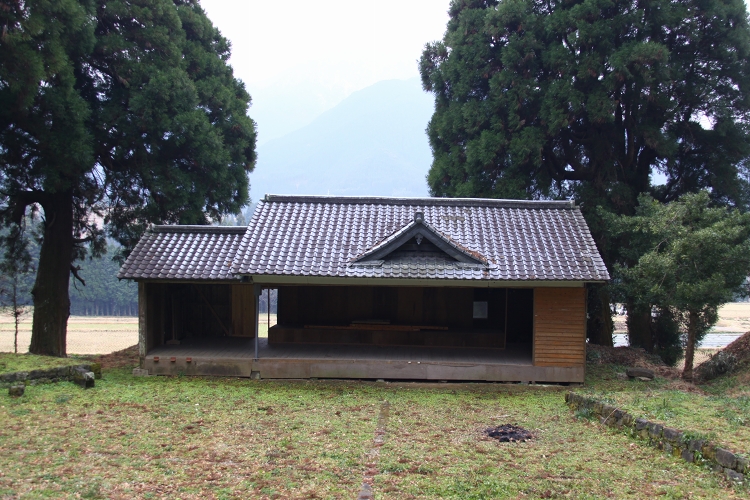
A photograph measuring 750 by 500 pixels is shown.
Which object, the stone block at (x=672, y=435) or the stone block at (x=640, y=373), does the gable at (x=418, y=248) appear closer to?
the stone block at (x=640, y=373)

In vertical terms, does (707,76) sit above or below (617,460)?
above

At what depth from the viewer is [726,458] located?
21.3ft

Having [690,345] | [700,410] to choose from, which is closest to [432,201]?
[690,345]

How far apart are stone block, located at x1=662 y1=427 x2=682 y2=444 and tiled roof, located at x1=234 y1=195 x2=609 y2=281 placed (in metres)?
4.78

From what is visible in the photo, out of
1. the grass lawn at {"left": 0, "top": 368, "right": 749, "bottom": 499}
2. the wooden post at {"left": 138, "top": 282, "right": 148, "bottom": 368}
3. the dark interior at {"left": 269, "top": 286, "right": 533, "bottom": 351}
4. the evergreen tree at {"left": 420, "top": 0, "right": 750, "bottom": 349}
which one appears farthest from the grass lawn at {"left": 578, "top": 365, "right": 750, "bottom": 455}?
the wooden post at {"left": 138, "top": 282, "right": 148, "bottom": 368}

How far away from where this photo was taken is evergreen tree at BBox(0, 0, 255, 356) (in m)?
13.5

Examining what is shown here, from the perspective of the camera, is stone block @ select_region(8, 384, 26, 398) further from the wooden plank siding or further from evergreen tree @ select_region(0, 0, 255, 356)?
the wooden plank siding

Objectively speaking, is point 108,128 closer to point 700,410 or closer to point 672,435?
point 672,435

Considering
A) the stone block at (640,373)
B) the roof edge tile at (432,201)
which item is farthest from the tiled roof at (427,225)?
the stone block at (640,373)

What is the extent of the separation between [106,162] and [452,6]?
39.5 ft

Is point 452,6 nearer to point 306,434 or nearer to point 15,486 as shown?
point 306,434

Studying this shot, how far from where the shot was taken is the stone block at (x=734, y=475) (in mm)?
6201

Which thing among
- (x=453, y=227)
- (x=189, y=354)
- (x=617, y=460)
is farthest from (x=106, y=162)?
(x=617, y=460)

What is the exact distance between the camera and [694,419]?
7988 millimetres
